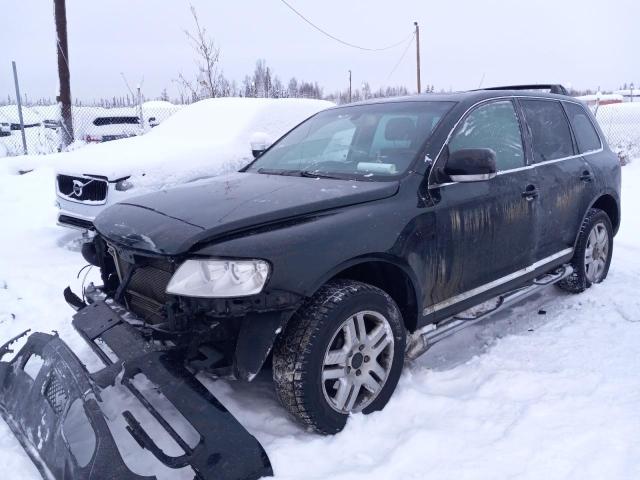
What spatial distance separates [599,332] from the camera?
3879mm

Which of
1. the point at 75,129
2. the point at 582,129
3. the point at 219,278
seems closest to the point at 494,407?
the point at 219,278

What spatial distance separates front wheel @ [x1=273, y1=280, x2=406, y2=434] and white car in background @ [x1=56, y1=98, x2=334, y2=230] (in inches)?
102

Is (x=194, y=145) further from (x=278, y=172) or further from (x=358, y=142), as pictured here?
(x=358, y=142)

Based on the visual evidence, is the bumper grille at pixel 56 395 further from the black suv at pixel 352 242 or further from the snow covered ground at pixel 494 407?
the black suv at pixel 352 242

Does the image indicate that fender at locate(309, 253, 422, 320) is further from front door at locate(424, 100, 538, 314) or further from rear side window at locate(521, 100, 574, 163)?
rear side window at locate(521, 100, 574, 163)

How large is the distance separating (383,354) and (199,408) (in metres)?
1.03

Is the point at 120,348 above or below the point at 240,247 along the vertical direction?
below

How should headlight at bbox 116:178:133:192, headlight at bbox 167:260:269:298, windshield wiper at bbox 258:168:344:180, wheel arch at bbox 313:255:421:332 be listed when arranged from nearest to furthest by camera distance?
headlight at bbox 167:260:269:298 → wheel arch at bbox 313:255:421:332 → windshield wiper at bbox 258:168:344:180 → headlight at bbox 116:178:133:192

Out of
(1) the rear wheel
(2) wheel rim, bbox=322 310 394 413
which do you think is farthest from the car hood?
(1) the rear wheel

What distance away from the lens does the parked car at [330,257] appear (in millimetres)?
2410

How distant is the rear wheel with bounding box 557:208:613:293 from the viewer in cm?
446

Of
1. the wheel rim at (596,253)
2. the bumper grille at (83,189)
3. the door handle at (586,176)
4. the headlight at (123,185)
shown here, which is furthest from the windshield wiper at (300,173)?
the bumper grille at (83,189)

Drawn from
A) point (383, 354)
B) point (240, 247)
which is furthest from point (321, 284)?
point (383, 354)

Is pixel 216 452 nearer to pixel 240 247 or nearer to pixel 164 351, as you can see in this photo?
pixel 164 351
